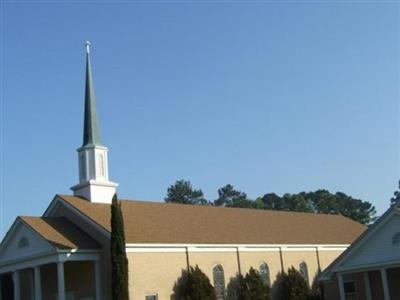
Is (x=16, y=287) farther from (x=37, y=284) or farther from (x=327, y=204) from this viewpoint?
(x=327, y=204)

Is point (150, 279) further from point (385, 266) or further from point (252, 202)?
point (252, 202)

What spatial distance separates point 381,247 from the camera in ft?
111

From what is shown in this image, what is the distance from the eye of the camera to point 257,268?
44656mm

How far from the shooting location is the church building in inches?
1474

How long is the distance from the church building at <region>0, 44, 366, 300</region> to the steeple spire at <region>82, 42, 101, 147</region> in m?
0.07

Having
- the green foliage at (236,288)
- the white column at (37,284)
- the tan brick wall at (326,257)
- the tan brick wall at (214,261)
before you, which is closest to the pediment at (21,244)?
the white column at (37,284)

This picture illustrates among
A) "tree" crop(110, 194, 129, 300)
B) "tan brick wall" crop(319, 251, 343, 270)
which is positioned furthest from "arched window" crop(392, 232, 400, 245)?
"tan brick wall" crop(319, 251, 343, 270)

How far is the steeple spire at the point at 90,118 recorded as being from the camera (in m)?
44.2

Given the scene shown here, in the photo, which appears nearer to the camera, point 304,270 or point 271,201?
point 304,270

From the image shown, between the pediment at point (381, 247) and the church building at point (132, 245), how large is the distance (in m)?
10.3

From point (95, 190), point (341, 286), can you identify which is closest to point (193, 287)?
point (341, 286)

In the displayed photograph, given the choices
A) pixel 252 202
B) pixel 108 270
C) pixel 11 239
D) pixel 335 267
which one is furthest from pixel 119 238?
pixel 252 202

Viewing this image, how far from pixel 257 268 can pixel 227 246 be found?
10.6ft

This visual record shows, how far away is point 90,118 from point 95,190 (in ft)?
17.1
